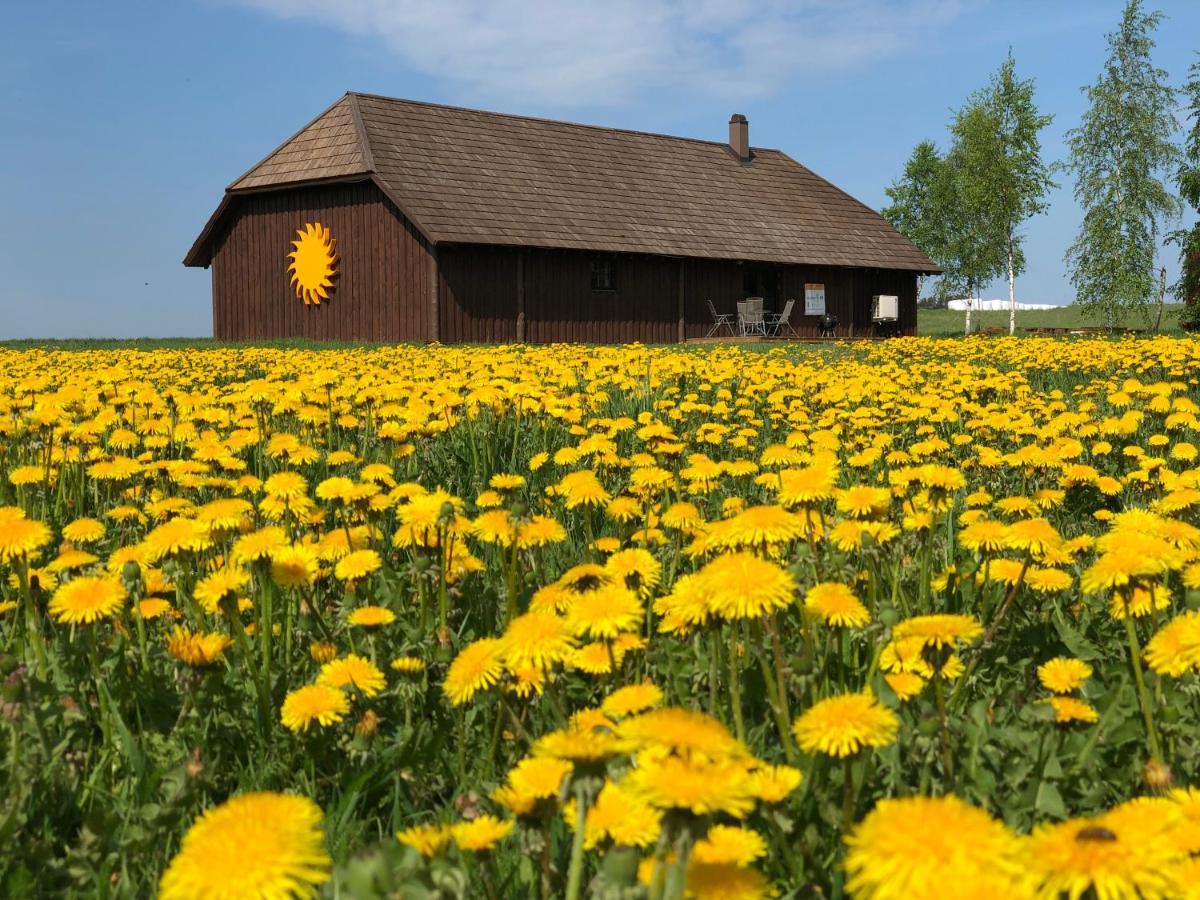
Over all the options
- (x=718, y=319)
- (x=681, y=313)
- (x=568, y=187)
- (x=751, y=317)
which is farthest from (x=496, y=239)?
(x=751, y=317)

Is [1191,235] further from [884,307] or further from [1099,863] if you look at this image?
[1099,863]

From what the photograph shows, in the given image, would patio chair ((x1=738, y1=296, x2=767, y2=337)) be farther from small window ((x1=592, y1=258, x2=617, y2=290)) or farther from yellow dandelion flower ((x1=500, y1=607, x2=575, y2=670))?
yellow dandelion flower ((x1=500, y1=607, x2=575, y2=670))

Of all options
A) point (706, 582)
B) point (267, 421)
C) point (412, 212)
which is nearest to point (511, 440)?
point (267, 421)

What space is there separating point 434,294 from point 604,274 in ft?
17.2

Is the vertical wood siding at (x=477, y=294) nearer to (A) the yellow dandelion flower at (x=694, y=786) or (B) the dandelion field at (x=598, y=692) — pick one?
(B) the dandelion field at (x=598, y=692)

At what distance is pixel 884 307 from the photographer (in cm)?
3095

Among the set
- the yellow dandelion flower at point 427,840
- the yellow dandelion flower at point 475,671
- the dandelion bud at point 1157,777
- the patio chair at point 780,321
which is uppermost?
the patio chair at point 780,321

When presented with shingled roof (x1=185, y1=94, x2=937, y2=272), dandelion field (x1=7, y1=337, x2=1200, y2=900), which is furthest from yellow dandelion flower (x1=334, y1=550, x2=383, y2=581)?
shingled roof (x1=185, y1=94, x2=937, y2=272)

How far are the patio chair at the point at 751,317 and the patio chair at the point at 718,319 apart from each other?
0.44m

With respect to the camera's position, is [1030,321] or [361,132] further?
[1030,321]

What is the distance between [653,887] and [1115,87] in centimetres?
4296

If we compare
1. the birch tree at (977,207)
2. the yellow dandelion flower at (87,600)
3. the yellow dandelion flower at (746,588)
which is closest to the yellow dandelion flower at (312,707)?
the yellow dandelion flower at (87,600)

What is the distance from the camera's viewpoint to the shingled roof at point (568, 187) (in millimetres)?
22734

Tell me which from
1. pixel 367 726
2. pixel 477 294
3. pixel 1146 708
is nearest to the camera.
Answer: pixel 1146 708
